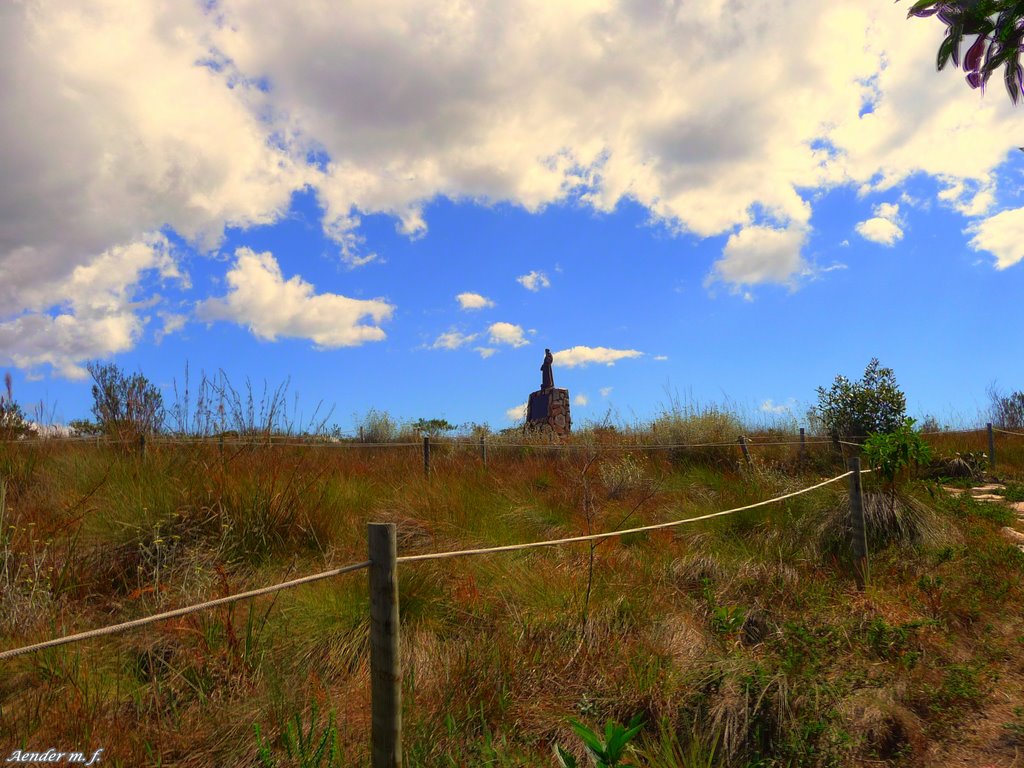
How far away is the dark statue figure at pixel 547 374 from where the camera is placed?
1908 cm

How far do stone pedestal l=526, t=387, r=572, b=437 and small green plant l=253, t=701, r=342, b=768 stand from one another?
14715mm

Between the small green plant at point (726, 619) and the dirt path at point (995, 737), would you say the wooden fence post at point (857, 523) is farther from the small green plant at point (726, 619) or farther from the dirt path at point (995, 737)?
the small green plant at point (726, 619)

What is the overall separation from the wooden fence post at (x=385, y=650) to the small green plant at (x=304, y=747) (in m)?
0.17

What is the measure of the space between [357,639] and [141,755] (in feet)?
3.55

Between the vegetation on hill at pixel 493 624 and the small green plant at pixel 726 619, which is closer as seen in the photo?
the vegetation on hill at pixel 493 624

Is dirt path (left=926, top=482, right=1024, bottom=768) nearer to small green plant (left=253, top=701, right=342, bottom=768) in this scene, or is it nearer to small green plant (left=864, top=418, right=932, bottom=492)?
small green plant (left=864, top=418, right=932, bottom=492)

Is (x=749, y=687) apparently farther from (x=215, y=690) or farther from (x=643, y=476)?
(x=643, y=476)

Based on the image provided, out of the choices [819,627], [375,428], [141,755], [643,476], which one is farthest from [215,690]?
[375,428]

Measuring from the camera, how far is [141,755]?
2381mm

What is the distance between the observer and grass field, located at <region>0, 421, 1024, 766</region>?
2.67 metres

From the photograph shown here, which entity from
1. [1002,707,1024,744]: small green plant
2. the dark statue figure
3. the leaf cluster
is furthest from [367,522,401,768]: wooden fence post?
the dark statue figure

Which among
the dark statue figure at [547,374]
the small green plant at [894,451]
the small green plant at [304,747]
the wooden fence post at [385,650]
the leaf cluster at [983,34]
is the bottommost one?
the small green plant at [304,747]

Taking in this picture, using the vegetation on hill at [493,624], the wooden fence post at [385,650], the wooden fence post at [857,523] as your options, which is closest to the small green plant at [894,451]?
the vegetation on hill at [493,624]

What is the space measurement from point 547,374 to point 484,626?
51.9 feet
